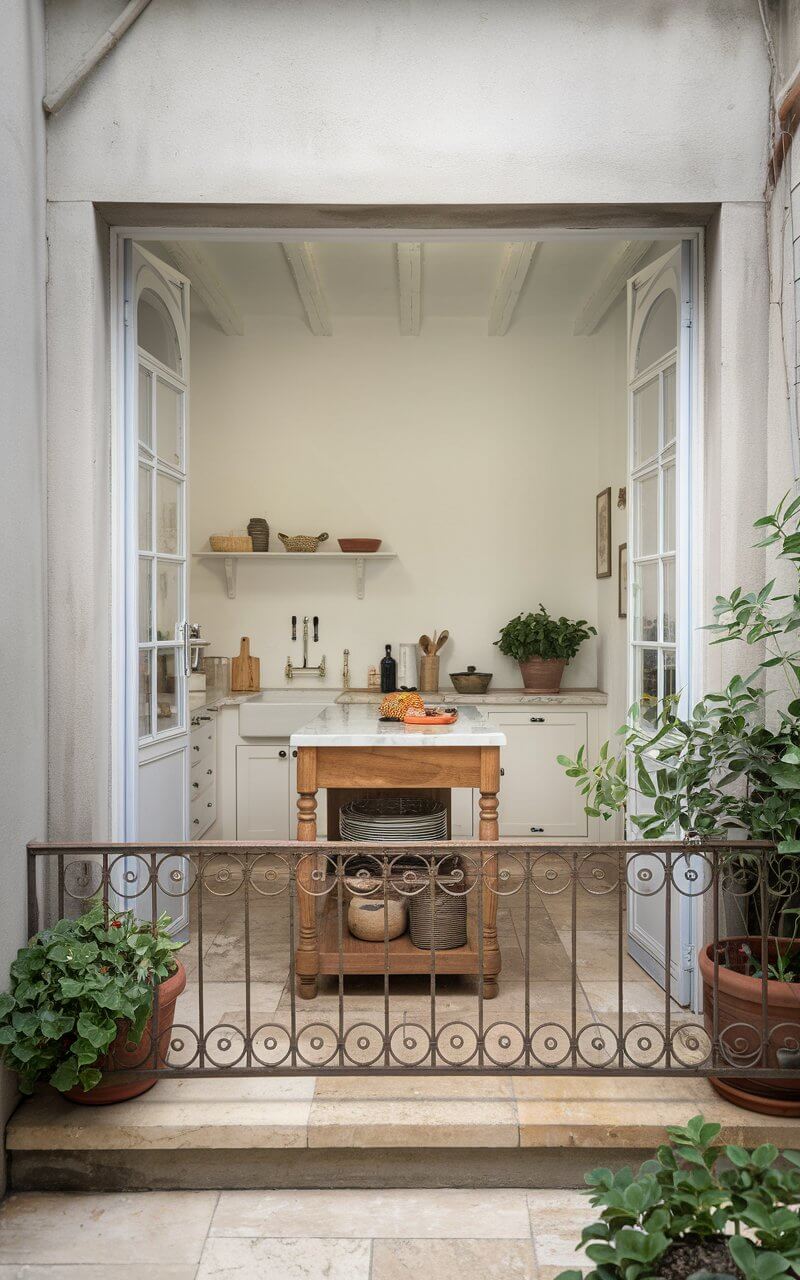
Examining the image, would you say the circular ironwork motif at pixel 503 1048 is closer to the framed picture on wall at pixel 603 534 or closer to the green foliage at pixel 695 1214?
the green foliage at pixel 695 1214

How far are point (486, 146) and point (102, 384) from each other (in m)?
1.39

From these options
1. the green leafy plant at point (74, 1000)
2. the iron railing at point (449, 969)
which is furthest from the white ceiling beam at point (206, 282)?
the green leafy plant at point (74, 1000)

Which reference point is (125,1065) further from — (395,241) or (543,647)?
(543,647)

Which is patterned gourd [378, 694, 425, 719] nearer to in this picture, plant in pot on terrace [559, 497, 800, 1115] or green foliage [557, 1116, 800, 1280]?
plant in pot on terrace [559, 497, 800, 1115]

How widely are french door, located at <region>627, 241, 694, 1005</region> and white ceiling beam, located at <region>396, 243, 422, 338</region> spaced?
1291 millimetres

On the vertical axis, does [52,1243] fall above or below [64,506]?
below

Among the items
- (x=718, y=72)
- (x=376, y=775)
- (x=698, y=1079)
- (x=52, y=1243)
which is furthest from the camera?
(x=376, y=775)

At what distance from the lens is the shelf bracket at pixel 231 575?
5.63 m

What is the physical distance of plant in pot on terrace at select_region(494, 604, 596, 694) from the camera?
17.5ft

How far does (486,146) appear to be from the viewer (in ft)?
8.93

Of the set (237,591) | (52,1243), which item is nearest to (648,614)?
(52,1243)

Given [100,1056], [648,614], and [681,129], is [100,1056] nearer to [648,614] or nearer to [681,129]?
[648,614]

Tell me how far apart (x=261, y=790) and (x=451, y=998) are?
224 cm

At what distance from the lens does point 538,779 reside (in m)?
5.11
